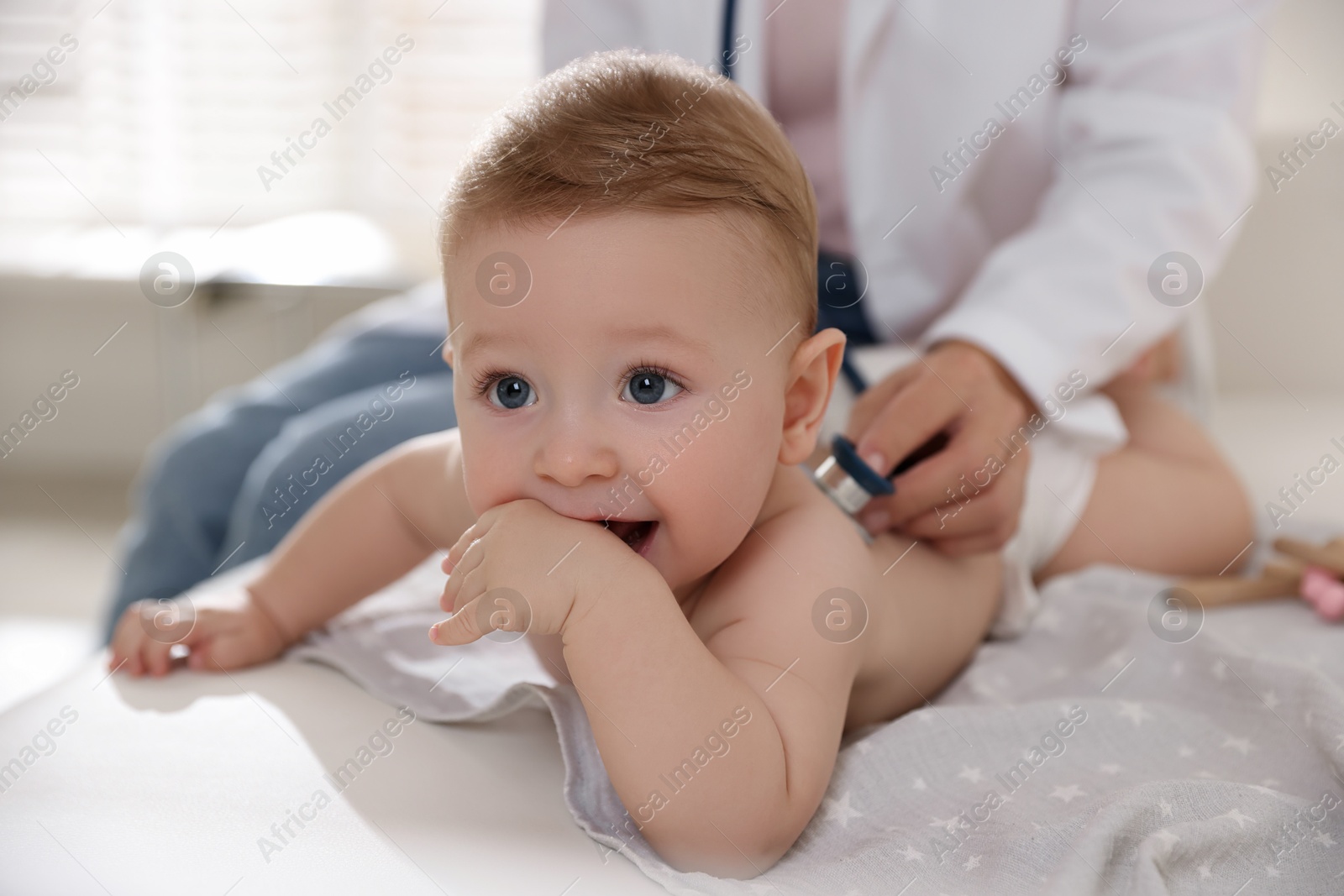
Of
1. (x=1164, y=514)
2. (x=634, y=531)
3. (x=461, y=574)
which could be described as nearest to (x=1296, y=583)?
(x=1164, y=514)

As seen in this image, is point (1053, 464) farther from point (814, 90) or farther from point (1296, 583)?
point (814, 90)

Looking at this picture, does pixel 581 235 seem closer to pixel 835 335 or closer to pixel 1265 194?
pixel 835 335

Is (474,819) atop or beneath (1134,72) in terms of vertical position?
beneath

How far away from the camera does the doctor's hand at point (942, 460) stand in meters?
0.75

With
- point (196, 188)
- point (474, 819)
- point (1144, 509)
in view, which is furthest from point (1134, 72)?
point (196, 188)

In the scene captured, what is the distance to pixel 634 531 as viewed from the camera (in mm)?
606

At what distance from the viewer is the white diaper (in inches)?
36.0

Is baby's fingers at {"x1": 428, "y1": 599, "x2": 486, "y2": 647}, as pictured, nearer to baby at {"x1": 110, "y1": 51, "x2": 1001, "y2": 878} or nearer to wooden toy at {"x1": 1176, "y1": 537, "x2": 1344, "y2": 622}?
baby at {"x1": 110, "y1": 51, "x2": 1001, "y2": 878}

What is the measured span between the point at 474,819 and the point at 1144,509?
0.68 meters

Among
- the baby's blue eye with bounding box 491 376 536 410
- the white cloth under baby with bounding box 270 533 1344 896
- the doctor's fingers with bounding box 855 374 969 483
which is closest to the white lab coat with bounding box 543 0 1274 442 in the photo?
the doctor's fingers with bounding box 855 374 969 483

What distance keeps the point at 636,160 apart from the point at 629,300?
7cm

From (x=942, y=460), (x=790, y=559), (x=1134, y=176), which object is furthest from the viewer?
(x=1134, y=176)

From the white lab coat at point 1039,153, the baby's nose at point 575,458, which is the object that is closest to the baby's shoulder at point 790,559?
the baby's nose at point 575,458

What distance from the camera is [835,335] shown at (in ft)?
2.06
